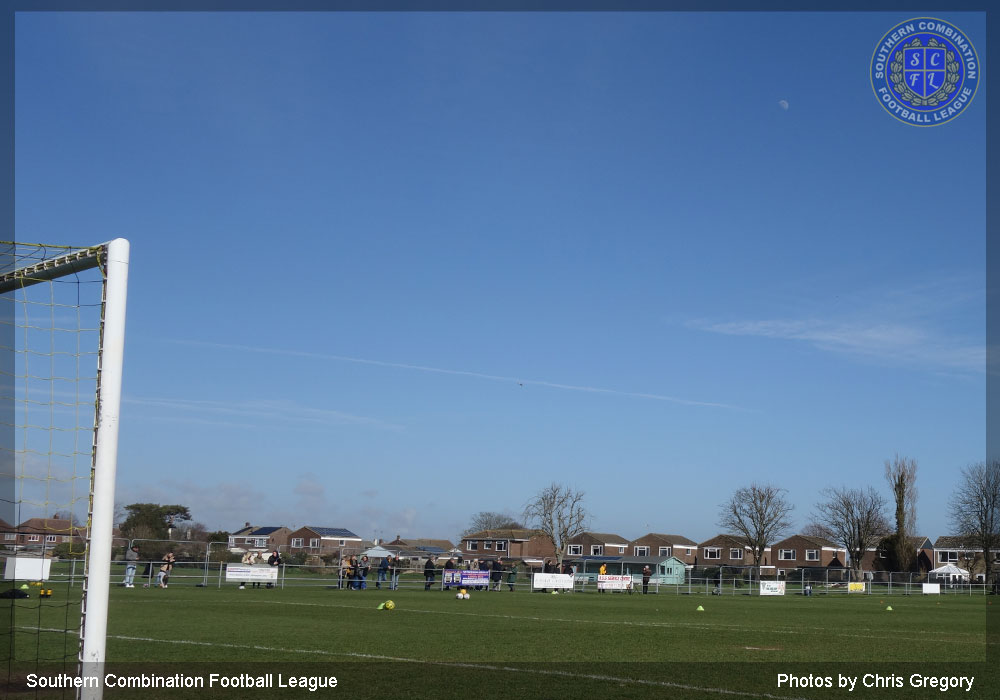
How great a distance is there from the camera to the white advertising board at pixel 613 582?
138 ft

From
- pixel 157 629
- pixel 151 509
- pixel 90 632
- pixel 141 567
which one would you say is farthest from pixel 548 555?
pixel 90 632

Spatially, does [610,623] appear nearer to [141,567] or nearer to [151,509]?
→ [141,567]

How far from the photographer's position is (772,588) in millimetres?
46188

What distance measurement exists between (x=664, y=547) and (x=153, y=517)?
258ft

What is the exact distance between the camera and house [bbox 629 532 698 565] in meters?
131

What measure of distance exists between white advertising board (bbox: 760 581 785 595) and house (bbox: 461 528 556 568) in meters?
72.3

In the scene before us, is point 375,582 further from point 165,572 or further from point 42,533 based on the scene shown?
point 42,533

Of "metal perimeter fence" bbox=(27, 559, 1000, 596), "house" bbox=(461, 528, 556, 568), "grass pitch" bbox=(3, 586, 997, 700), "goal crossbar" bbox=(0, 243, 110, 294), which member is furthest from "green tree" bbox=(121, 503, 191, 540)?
"goal crossbar" bbox=(0, 243, 110, 294)

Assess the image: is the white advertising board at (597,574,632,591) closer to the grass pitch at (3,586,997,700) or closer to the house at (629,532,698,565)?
the grass pitch at (3,586,997,700)

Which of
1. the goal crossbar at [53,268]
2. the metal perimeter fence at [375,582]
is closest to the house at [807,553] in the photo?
the metal perimeter fence at [375,582]

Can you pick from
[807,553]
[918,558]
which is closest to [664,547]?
[807,553]

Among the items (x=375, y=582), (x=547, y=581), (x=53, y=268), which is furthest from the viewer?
(x=375, y=582)

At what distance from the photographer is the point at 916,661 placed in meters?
13.1

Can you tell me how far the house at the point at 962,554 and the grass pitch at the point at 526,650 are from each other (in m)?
65.8
